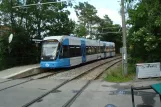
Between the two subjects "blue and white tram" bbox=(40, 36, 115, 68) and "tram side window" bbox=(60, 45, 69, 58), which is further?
"tram side window" bbox=(60, 45, 69, 58)

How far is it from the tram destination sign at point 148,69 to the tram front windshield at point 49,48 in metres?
9.02

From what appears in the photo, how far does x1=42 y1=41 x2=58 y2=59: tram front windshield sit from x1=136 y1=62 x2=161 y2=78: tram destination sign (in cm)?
902

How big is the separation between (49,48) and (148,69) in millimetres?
10041

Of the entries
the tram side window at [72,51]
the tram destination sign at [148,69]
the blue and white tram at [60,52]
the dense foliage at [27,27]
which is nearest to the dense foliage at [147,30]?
the tram destination sign at [148,69]

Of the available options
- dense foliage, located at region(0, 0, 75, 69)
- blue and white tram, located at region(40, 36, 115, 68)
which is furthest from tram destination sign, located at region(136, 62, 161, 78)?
dense foliage, located at region(0, 0, 75, 69)

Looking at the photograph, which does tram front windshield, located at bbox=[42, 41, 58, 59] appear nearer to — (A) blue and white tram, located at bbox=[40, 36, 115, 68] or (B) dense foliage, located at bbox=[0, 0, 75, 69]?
(A) blue and white tram, located at bbox=[40, 36, 115, 68]

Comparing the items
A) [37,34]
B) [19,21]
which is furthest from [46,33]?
[19,21]

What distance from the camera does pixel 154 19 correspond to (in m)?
17.7

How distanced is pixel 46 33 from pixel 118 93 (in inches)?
940

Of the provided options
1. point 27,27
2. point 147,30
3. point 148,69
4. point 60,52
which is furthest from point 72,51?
point 148,69

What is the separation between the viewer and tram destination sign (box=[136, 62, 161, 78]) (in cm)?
1795

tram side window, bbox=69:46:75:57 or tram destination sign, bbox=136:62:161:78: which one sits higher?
tram side window, bbox=69:46:75:57

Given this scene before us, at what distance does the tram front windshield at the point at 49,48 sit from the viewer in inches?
986

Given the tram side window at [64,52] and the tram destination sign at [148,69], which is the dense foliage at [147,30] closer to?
the tram destination sign at [148,69]
